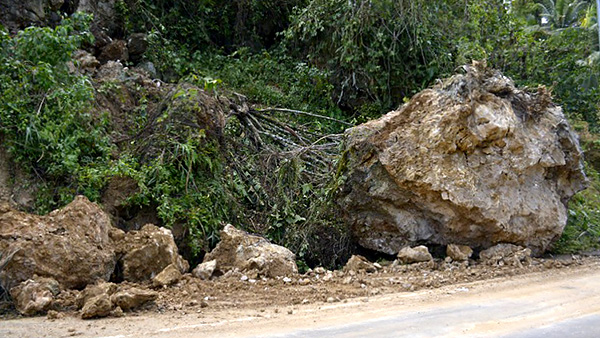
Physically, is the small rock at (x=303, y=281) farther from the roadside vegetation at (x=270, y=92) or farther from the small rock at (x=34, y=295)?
the small rock at (x=34, y=295)

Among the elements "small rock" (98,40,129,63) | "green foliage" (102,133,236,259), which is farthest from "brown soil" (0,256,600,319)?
Answer: "small rock" (98,40,129,63)

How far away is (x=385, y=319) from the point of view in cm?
485

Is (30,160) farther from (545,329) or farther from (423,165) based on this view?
(545,329)

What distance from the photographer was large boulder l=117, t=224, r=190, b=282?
6.29 meters

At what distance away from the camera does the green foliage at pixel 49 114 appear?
7387 millimetres

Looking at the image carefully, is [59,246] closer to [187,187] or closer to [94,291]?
[94,291]

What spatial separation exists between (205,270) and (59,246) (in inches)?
61.1

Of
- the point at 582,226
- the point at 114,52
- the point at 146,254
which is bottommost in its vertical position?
the point at 582,226

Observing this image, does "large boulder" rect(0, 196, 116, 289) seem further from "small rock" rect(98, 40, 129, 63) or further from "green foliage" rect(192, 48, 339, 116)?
"green foliage" rect(192, 48, 339, 116)

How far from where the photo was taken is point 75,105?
7.91 m

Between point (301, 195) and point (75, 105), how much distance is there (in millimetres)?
3377

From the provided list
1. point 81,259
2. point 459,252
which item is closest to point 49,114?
point 81,259

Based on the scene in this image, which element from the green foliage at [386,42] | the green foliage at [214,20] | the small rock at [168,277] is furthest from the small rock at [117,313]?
the green foliage at [214,20]

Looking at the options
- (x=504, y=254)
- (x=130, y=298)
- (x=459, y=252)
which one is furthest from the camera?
(x=504, y=254)
